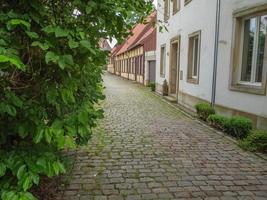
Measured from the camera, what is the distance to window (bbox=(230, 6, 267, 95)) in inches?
275

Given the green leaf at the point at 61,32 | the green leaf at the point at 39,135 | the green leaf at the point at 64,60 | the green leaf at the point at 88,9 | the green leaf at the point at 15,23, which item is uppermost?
the green leaf at the point at 88,9

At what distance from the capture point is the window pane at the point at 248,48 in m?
7.53

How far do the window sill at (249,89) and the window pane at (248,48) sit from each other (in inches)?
10.7

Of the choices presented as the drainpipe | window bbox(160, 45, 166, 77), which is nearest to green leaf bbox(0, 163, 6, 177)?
the drainpipe

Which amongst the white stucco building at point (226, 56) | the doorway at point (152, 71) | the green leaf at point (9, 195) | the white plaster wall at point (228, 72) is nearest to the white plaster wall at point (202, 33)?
the white stucco building at point (226, 56)

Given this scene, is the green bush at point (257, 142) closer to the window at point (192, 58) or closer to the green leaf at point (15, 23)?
the green leaf at point (15, 23)

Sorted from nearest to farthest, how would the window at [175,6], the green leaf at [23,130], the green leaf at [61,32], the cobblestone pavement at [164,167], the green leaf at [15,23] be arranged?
the green leaf at [15,23]
the green leaf at [61,32]
the green leaf at [23,130]
the cobblestone pavement at [164,167]
the window at [175,6]

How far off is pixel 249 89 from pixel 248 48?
4.01 feet

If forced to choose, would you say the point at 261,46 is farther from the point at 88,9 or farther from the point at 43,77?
the point at 43,77

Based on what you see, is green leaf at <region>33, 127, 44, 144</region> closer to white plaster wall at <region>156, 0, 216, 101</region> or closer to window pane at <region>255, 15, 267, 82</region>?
window pane at <region>255, 15, 267, 82</region>

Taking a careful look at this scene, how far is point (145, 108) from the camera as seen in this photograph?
468 inches

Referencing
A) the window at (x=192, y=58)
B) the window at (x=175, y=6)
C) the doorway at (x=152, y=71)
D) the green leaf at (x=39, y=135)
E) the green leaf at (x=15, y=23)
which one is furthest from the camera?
the doorway at (x=152, y=71)

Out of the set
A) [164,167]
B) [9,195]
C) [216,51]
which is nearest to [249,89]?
[216,51]

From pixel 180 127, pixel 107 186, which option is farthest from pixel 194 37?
pixel 107 186
